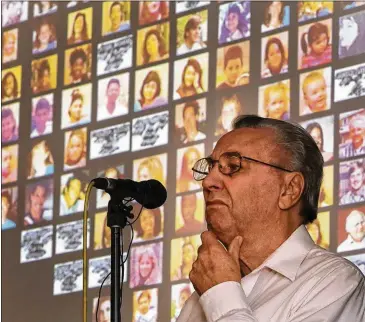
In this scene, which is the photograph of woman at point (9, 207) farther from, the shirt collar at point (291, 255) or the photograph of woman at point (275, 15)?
the shirt collar at point (291, 255)

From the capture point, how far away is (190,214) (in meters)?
4.91

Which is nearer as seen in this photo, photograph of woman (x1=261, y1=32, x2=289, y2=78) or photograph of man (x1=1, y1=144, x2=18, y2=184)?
photograph of woman (x1=261, y1=32, x2=289, y2=78)

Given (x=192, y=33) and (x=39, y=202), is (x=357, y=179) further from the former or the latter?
(x=39, y=202)

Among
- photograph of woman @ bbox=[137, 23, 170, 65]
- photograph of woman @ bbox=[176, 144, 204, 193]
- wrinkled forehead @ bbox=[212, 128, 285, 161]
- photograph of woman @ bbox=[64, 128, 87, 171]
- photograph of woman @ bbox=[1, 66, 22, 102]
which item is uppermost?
photograph of woman @ bbox=[137, 23, 170, 65]

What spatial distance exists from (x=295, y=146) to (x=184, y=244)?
1.83m

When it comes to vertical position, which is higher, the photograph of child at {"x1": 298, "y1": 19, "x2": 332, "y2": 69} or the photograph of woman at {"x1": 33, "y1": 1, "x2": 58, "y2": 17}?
the photograph of woman at {"x1": 33, "y1": 1, "x2": 58, "y2": 17}

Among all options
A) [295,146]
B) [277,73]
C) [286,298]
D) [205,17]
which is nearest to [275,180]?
[295,146]

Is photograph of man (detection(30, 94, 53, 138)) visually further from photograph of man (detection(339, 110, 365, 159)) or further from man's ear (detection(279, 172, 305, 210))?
man's ear (detection(279, 172, 305, 210))

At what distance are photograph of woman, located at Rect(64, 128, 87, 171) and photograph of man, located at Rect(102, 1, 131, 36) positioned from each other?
0.46m

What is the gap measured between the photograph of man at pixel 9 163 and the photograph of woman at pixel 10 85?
9.8 inches

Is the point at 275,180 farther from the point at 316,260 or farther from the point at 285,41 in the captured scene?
the point at 285,41

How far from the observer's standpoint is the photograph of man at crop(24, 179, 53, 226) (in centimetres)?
538

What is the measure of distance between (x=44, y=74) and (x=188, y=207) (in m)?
1.13

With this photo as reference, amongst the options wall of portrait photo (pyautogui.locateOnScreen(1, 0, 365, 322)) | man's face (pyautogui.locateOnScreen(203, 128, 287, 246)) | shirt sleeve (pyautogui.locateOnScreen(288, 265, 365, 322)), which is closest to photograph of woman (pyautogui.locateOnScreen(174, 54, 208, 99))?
wall of portrait photo (pyautogui.locateOnScreen(1, 0, 365, 322))
